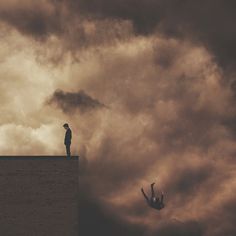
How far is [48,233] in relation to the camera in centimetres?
3234

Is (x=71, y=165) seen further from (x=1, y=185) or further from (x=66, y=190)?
(x=1, y=185)

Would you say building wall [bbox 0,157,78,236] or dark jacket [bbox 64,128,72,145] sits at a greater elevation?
dark jacket [bbox 64,128,72,145]

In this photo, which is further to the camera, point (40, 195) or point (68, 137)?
point (40, 195)

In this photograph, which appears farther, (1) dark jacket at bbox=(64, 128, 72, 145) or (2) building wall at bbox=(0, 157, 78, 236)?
(2) building wall at bbox=(0, 157, 78, 236)

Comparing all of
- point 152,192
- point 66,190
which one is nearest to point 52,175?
point 66,190

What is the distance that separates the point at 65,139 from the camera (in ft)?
106

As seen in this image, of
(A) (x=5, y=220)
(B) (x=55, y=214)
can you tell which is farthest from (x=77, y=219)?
(A) (x=5, y=220)

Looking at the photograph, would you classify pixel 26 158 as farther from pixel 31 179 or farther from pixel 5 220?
pixel 5 220

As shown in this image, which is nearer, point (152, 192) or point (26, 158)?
point (26, 158)

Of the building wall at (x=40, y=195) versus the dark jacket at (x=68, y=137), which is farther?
the building wall at (x=40, y=195)

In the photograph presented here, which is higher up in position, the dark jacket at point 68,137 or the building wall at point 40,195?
the dark jacket at point 68,137

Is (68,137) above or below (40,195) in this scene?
above

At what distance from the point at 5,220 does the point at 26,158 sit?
3111 mm

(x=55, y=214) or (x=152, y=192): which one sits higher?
(x=152, y=192)
